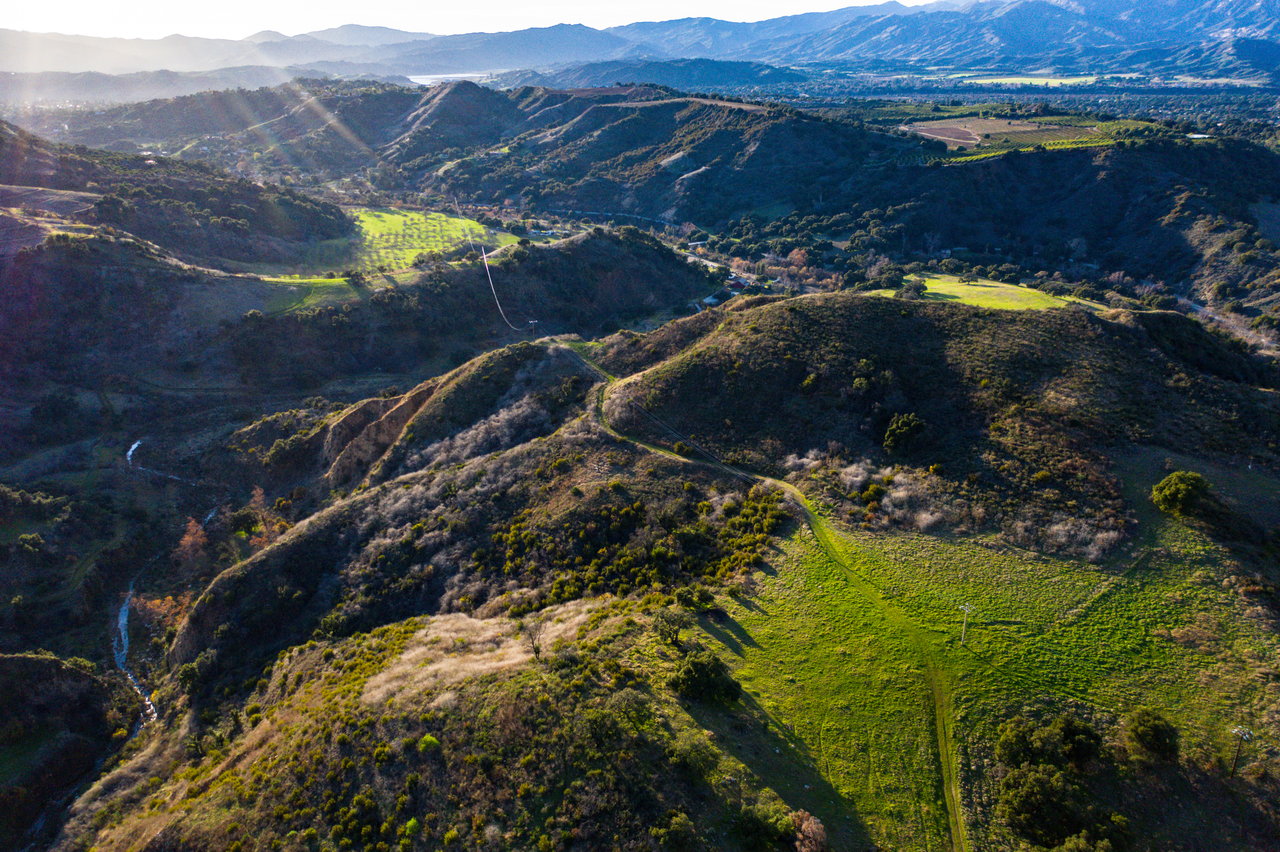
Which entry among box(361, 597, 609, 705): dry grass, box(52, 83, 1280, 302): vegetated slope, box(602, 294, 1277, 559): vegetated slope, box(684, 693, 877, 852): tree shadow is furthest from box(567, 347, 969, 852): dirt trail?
box(52, 83, 1280, 302): vegetated slope

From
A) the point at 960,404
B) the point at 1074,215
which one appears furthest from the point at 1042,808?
the point at 1074,215

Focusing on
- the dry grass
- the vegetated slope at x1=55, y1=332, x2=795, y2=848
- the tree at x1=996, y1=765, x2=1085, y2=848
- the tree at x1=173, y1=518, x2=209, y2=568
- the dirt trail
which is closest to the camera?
the tree at x1=996, y1=765, x2=1085, y2=848

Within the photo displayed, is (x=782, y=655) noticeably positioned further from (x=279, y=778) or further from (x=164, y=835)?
(x=164, y=835)

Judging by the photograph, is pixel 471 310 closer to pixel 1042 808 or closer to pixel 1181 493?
pixel 1181 493

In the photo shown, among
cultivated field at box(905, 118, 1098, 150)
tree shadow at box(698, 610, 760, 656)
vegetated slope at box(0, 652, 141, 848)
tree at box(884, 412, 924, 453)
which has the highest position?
cultivated field at box(905, 118, 1098, 150)

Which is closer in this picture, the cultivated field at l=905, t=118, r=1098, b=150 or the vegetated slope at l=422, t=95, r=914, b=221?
the cultivated field at l=905, t=118, r=1098, b=150

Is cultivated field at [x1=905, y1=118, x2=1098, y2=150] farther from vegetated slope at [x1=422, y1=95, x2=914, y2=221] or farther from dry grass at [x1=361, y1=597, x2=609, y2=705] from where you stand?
dry grass at [x1=361, y1=597, x2=609, y2=705]

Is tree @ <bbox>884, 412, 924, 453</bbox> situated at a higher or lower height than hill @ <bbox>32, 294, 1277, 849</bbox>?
higher
